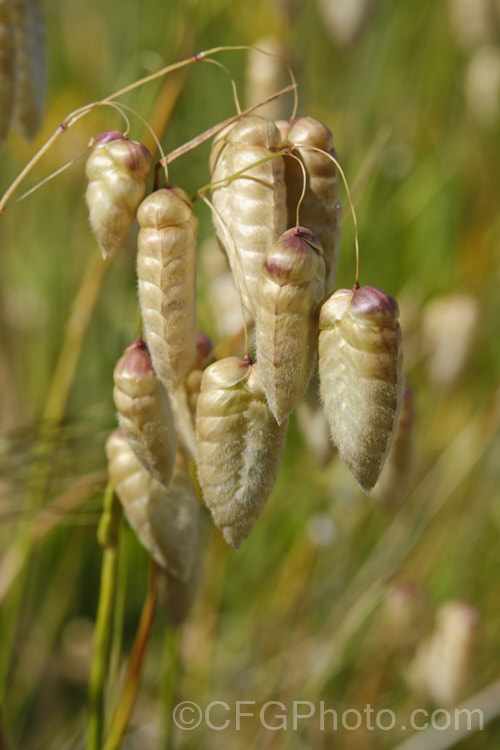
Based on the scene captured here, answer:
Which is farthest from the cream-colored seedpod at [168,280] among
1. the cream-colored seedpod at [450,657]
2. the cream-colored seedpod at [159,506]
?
the cream-colored seedpod at [450,657]

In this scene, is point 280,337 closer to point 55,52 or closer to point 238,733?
point 238,733

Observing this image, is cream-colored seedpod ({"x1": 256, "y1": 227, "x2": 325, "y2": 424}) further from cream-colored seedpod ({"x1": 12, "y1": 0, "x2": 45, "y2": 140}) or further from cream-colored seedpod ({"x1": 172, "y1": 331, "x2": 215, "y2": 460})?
cream-colored seedpod ({"x1": 12, "y1": 0, "x2": 45, "y2": 140})

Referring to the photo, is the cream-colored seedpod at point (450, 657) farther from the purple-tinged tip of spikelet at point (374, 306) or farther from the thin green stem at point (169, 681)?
the purple-tinged tip of spikelet at point (374, 306)

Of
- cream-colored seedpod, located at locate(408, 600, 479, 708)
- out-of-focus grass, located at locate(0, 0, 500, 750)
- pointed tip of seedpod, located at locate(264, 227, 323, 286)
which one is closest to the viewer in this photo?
pointed tip of seedpod, located at locate(264, 227, 323, 286)

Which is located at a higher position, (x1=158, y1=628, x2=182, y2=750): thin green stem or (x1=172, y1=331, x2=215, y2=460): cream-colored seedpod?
(x1=172, y1=331, x2=215, y2=460): cream-colored seedpod

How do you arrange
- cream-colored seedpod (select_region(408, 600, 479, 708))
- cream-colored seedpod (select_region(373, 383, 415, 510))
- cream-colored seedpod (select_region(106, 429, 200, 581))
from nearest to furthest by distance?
cream-colored seedpod (select_region(106, 429, 200, 581)), cream-colored seedpod (select_region(373, 383, 415, 510)), cream-colored seedpod (select_region(408, 600, 479, 708))

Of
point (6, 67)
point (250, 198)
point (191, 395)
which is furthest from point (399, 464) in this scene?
point (6, 67)

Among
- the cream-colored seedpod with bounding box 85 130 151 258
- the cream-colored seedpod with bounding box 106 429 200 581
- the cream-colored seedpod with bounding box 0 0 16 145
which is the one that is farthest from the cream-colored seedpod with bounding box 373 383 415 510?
the cream-colored seedpod with bounding box 0 0 16 145
